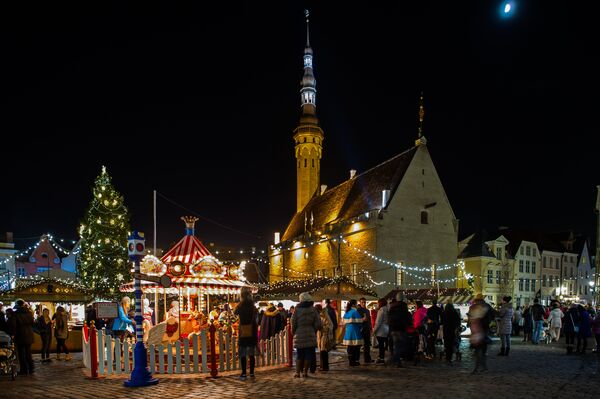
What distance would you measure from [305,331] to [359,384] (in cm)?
161

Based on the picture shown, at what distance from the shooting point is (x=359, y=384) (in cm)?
1028

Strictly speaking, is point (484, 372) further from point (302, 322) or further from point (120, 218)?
point (120, 218)

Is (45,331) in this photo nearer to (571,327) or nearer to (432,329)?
(432,329)

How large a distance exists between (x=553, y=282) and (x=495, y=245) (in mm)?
12503

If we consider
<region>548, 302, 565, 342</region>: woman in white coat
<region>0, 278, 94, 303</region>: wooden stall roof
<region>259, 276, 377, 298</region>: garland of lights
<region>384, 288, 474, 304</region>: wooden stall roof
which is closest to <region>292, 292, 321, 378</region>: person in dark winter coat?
<region>548, 302, 565, 342</region>: woman in white coat

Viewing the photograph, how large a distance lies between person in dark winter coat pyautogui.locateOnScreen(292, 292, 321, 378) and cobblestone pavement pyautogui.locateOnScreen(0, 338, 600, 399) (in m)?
0.39

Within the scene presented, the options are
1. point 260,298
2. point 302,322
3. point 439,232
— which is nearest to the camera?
point 302,322

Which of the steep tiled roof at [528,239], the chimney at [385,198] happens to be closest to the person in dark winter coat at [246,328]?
the chimney at [385,198]

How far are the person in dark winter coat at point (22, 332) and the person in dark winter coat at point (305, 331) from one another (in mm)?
6567

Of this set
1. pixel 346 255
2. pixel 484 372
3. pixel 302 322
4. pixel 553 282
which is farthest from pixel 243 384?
pixel 553 282

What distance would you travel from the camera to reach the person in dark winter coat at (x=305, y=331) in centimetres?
1124

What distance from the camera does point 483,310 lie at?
12.1 meters

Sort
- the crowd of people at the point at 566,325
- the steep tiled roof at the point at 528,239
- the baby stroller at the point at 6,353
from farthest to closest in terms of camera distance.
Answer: the steep tiled roof at the point at 528,239
the crowd of people at the point at 566,325
the baby stroller at the point at 6,353

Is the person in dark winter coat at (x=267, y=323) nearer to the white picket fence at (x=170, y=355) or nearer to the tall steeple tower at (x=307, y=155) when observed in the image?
the white picket fence at (x=170, y=355)
